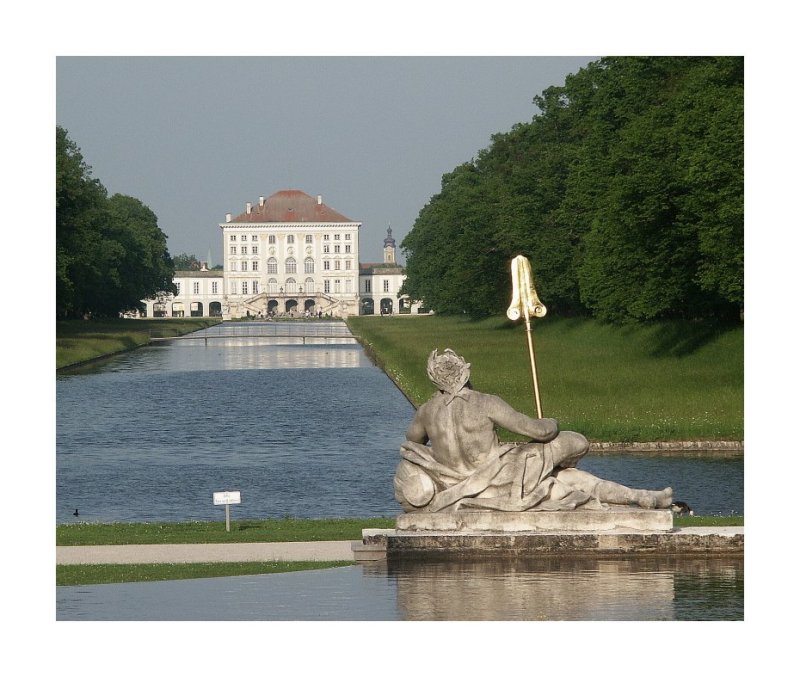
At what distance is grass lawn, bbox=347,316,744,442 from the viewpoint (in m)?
31.4

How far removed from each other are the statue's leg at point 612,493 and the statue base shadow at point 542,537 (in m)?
0.11

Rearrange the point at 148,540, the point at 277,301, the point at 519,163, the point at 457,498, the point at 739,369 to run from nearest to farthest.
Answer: the point at 457,498, the point at 148,540, the point at 739,369, the point at 519,163, the point at 277,301

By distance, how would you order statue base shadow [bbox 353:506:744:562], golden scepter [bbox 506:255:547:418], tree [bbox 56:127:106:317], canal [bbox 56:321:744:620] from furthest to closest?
tree [bbox 56:127:106:317] → golden scepter [bbox 506:255:547:418] → statue base shadow [bbox 353:506:744:562] → canal [bbox 56:321:744:620]

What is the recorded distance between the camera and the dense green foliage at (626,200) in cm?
3819

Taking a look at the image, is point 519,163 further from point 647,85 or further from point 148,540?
point 148,540

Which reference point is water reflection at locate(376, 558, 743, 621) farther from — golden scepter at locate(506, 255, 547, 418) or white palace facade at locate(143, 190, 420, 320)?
white palace facade at locate(143, 190, 420, 320)

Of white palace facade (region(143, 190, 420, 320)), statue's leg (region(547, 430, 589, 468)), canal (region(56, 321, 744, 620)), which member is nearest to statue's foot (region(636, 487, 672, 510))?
statue's leg (region(547, 430, 589, 468))

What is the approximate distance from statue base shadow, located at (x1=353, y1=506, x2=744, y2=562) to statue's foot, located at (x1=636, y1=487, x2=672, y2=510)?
0.14m

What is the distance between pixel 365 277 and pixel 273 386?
150 m

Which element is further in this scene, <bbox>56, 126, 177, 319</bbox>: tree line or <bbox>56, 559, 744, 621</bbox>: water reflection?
<bbox>56, 126, 177, 319</bbox>: tree line

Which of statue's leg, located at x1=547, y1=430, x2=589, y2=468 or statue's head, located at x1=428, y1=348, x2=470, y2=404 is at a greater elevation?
statue's head, located at x1=428, y1=348, x2=470, y2=404

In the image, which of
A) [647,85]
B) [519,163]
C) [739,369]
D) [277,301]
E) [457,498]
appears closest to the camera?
[457,498]

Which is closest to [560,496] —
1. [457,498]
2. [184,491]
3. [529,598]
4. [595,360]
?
[457,498]

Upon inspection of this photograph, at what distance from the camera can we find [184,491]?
974 inches
